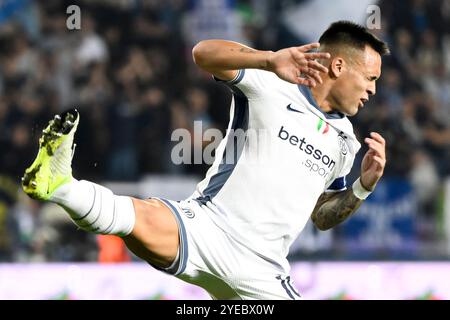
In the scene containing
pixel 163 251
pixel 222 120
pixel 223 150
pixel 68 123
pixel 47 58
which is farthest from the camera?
pixel 47 58

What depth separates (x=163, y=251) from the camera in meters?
4.90

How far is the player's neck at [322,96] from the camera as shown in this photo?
5293 mm

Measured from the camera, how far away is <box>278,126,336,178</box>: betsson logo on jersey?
5.12 m

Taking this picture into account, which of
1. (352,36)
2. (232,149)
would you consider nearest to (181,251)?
(232,149)

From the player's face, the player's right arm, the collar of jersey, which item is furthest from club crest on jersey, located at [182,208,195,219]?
A: the player's face

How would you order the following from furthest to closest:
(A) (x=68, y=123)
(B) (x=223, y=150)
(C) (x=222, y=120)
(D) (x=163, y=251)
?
(C) (x=222, y=120), (B) (x=223, y=150), (D) (x=163, y=251), (A) (x=68, y=123)

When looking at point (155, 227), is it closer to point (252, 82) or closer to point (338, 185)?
point (252, 82)

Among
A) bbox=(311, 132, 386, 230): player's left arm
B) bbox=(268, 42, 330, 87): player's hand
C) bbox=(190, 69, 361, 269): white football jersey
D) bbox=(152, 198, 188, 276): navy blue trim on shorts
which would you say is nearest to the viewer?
bbox=(268, 42, 330, 87): player's hand

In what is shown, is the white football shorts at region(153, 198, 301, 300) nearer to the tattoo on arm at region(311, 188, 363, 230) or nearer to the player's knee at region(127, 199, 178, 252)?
the player's knee at region(127, 199, 178, 252)

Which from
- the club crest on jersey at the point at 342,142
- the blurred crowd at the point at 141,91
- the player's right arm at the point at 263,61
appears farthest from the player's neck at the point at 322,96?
the blurred crowd at the point at 141,91

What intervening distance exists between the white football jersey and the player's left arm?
0.35 metres

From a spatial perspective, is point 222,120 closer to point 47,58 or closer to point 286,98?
point 47,58

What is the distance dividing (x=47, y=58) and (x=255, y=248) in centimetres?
618
